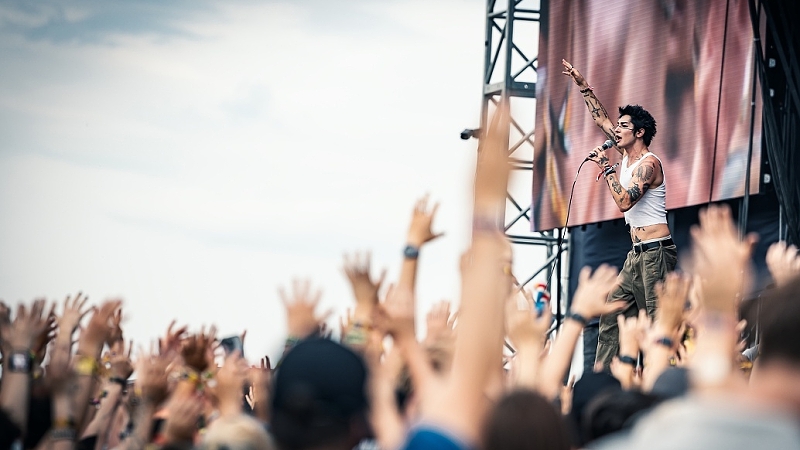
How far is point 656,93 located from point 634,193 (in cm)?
308

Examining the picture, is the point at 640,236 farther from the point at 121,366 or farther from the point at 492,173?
the point at 492,173

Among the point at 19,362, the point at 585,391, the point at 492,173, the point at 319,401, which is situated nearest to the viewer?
the point at 492,173

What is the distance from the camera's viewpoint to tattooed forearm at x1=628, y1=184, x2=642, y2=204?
6.85 metres

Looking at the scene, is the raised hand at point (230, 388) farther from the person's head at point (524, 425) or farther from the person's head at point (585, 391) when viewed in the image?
the person's head at point (524, 425)

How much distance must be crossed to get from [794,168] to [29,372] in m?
5.86

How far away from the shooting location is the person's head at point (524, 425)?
201 centimetres

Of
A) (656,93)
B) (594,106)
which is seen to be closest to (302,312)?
(594,106)

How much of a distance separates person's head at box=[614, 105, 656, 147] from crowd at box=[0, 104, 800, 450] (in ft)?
7.90

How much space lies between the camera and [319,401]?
2174 mm

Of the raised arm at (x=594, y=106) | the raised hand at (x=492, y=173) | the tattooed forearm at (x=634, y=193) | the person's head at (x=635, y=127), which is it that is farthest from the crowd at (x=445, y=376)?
the raised arm at (x=594, y=106)

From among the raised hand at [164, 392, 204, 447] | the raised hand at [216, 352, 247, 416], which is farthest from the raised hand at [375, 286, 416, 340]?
the raised hand at [216, 352, 247, 416]

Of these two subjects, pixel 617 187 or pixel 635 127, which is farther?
pixel 635 127

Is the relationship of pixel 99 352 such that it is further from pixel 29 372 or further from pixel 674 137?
pixel 674 137

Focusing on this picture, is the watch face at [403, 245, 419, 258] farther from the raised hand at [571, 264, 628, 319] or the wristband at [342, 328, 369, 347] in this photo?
the raised hand at [571, 264, 628, 319]
